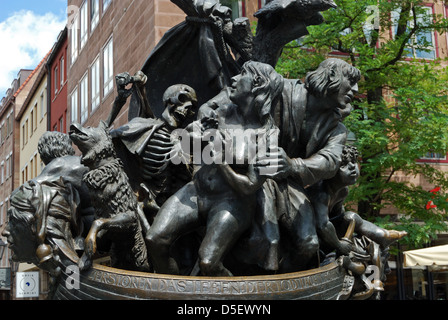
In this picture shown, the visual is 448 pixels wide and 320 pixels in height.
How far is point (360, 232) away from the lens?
15.5ft

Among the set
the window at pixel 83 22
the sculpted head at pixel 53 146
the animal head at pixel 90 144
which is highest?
the window at pixel 83 22

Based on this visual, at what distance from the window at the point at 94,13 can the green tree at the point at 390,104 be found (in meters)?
9.28

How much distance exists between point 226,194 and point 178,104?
3.69 feet

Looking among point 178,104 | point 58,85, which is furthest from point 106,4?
point 178,104

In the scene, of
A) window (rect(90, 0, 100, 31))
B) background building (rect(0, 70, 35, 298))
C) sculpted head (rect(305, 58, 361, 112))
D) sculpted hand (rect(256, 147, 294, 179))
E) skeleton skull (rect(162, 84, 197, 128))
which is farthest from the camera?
background building (rect(0, 70, 35, 298))

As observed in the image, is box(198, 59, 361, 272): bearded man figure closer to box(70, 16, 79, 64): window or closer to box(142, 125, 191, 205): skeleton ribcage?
box(142, 125, 191, 205): skeleton ribcage

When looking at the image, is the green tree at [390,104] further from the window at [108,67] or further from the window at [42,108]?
the window at [42,108]

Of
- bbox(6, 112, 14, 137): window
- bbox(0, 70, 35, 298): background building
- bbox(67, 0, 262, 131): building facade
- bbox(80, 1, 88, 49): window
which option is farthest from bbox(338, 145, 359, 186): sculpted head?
bbox(6, 112, 14, 137): window

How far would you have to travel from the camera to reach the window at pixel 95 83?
21.7 metres

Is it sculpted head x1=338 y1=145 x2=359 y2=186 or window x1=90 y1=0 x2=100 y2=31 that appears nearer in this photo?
sculpted head x1=338 y1=145 x2=359 y2=186

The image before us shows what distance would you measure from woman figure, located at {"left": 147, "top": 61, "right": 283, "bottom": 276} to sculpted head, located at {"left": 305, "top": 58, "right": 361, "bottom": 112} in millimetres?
260

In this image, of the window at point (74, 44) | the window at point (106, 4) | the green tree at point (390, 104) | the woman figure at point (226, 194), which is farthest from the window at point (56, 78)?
the woman figure at point (226, 194)

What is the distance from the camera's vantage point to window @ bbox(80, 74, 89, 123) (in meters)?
23.7

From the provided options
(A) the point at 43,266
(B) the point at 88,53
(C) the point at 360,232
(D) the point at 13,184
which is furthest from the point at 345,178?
(D) the point at 13,184
